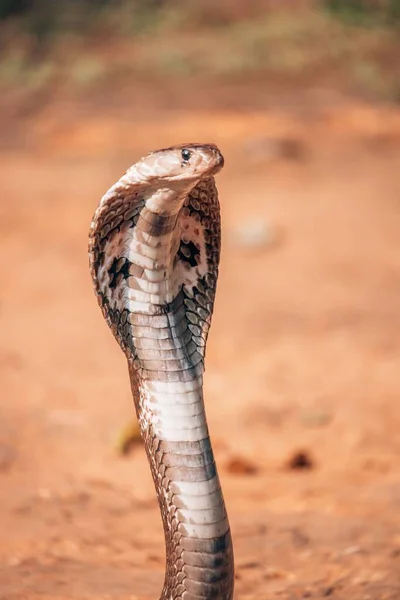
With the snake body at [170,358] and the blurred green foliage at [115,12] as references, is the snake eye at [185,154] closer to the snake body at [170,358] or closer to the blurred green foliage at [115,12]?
→ the snake body at [170,358]

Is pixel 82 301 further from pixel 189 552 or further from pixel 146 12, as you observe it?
pixel 146 12

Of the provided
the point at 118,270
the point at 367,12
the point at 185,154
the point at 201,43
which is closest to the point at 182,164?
the point at 185,154

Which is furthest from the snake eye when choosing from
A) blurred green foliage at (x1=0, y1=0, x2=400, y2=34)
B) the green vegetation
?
blurred green foliage at (x1=0, y1=0, x2=400, y2=34)

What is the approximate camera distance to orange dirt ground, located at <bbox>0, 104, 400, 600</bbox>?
386 cm

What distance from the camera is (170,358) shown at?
2639 millimetres

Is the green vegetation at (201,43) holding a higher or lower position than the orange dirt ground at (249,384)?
higher

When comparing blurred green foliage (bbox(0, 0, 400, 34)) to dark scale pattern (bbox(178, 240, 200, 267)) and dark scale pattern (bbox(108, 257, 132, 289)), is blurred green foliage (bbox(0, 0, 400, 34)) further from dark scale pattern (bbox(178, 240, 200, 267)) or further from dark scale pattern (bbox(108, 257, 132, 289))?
dark scale pattern (bbox(108, 257, 132, 289))

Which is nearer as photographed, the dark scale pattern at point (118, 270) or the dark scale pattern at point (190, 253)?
the dark scale pattern at point (118, 270)

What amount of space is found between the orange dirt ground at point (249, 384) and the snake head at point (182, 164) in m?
1.64

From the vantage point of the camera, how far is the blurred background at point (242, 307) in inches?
160

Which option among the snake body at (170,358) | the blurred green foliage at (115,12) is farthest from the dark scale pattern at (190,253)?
the blurred green foliage at (115,12)

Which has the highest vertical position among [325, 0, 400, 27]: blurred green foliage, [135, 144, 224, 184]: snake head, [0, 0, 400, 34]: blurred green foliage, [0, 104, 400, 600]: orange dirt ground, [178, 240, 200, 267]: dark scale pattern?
[0, 0, 400, 34]: blurred green foliage

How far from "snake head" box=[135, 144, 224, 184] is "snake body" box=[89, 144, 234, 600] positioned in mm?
141

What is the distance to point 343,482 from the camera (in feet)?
16.8
